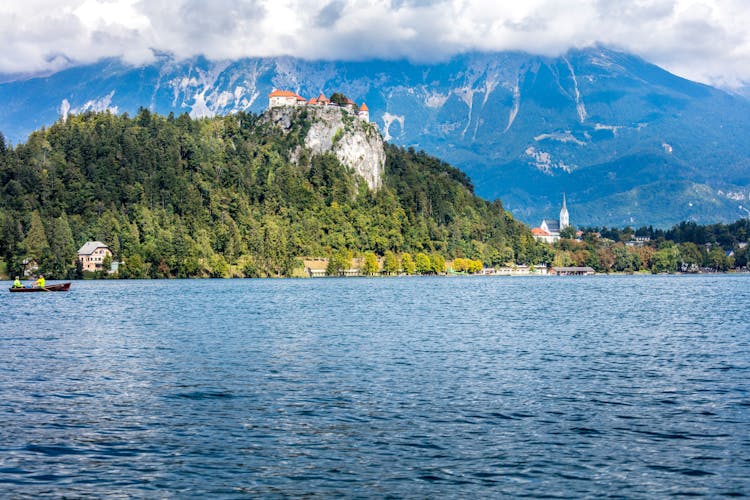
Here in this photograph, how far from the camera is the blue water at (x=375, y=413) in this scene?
25891 millimetres

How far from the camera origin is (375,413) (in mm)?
34781

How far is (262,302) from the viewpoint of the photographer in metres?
117

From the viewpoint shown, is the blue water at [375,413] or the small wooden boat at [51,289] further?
the small wooden boat at [51,289]

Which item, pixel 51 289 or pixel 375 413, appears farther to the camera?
pixel 51 289

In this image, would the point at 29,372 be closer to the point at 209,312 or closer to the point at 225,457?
the point at 225,457

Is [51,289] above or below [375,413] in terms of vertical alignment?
above

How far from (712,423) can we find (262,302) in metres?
89.4

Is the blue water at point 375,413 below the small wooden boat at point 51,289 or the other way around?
below

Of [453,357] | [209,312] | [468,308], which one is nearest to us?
[453,357]

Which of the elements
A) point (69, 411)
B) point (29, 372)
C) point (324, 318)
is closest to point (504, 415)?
point (69, 411)

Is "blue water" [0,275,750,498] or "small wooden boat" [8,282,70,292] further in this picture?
"small wooden boat" [8,282,70,292]

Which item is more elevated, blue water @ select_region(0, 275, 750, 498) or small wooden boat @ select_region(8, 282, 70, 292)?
small wooden boat @ select_region(8, 282, 70, 292)

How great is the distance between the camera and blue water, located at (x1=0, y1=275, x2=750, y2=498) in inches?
1019

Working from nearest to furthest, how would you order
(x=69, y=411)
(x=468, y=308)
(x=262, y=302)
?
(x=69, y=411) → (x=468, y=308) → (x=262, y=302)
